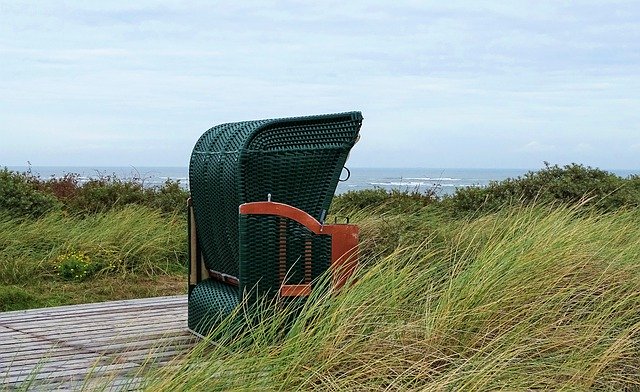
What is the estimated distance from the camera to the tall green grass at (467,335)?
3521 mm

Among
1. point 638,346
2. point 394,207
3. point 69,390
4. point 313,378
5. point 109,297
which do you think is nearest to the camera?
point 313,378

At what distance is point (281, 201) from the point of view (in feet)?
16.8

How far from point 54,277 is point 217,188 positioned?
4377mm

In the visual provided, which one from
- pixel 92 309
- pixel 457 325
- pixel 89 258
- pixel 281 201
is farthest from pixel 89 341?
pixel 89 258

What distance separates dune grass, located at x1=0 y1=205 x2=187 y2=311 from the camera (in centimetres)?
859

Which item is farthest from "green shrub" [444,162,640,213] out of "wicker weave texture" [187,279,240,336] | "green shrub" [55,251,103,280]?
"wicker weave texture" [187,279,240,336]

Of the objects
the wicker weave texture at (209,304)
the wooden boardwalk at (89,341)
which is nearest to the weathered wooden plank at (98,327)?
the wooden boardwalk at (89,341)

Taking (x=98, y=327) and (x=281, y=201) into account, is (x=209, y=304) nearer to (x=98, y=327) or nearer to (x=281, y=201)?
(x=281, y=201)

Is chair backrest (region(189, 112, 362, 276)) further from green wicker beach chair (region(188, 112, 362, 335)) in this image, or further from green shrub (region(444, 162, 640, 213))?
green shrub (region(444, 162, 640, 213))

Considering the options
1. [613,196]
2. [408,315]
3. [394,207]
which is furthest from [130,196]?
[408,315]

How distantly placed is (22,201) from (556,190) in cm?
639

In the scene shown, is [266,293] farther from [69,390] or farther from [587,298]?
[587,298]

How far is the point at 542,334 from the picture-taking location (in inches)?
164

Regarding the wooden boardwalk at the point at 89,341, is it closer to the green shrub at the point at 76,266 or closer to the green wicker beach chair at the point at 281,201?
the green wicker beach chair at the point at 281,201
